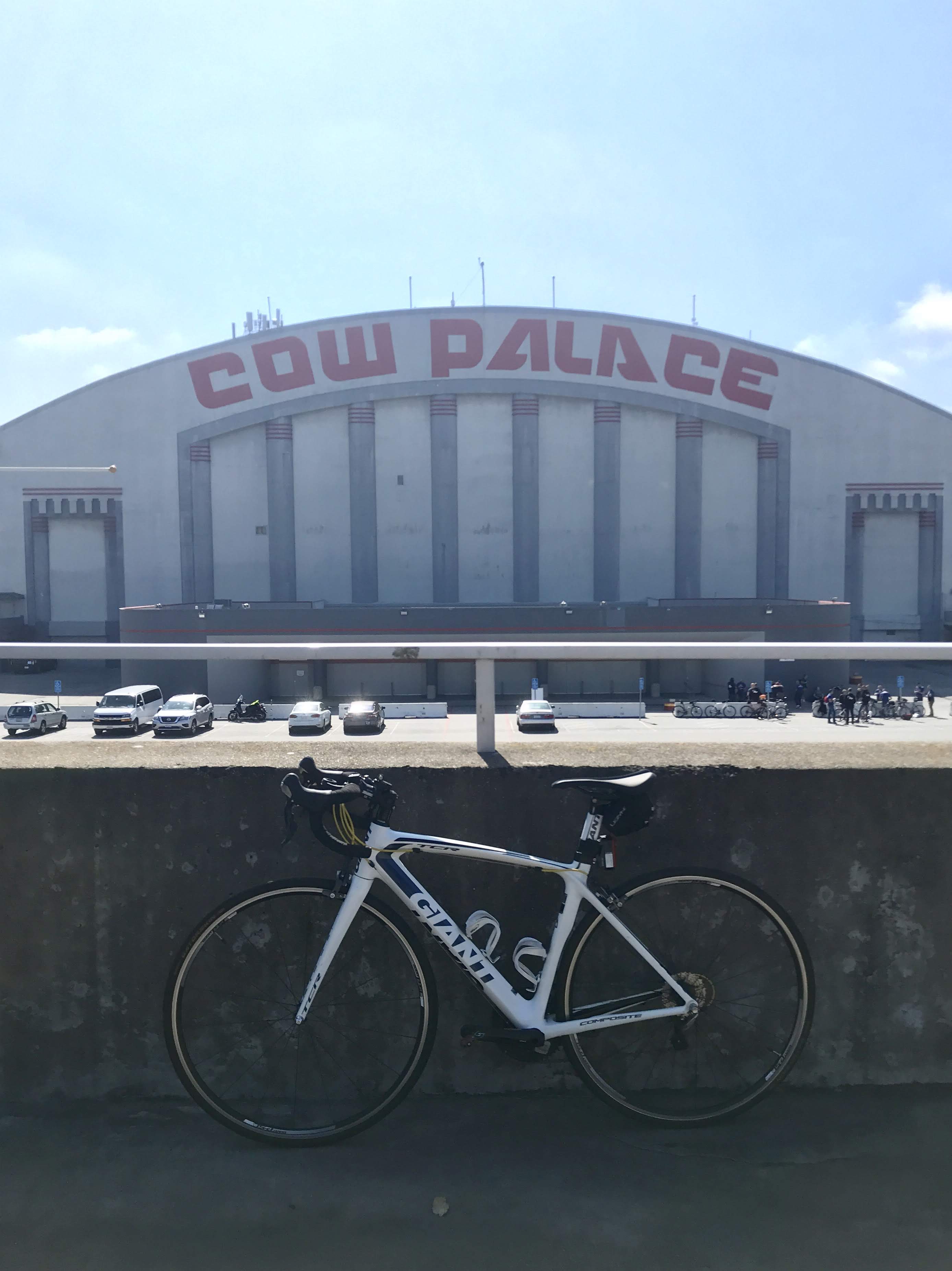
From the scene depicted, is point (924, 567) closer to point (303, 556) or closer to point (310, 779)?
point (303, 556)

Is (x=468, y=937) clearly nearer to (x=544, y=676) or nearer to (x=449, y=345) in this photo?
(x=544, y=676)

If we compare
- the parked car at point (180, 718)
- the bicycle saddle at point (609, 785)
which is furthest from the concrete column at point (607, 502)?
the bicycle saddle at point (609, 785)

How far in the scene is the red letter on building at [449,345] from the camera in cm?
3228

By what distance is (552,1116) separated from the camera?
287 centimetres

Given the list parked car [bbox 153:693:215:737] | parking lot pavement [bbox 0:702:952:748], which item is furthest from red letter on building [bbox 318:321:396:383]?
parking lot pavement [bbox 0:702:952:748]

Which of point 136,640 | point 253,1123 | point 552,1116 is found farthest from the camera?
point 136,640

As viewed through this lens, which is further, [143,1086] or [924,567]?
[924,567]

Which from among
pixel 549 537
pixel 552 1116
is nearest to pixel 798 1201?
pixel 552 1116

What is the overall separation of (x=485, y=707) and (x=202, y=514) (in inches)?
1265

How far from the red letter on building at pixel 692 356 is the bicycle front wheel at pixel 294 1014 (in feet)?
108

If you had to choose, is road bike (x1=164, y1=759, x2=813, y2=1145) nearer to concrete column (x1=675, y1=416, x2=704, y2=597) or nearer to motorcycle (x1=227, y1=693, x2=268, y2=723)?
motorcycle (x1=227, y1=693, x2=268, y2=723)

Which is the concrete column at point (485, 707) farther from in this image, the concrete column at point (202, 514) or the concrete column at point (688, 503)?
the concrete column at point (202, 514)

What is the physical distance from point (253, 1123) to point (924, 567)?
122 ft

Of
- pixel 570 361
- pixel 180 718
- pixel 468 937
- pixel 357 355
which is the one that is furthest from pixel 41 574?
pixel 468 937
